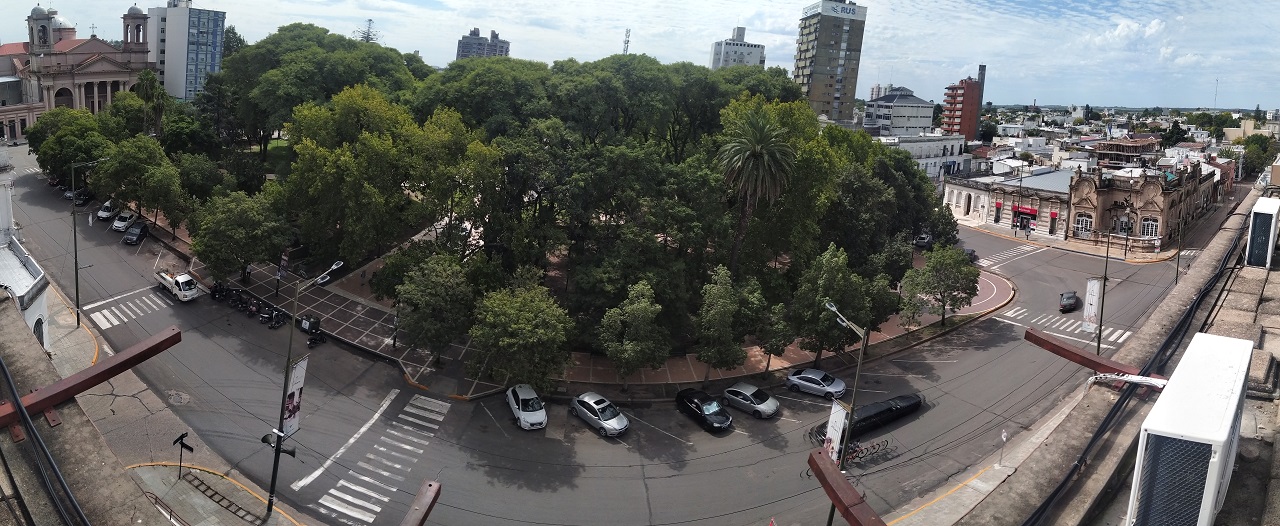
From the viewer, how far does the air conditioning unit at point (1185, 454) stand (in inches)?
402

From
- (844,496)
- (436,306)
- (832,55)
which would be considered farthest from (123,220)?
(832,55)

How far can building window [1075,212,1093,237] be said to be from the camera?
69.2 m

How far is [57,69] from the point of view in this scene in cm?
9194

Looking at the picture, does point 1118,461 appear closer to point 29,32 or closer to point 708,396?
point 708,396

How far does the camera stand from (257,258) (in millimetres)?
42469

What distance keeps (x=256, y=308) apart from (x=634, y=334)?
22029mm

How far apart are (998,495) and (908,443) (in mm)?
16546

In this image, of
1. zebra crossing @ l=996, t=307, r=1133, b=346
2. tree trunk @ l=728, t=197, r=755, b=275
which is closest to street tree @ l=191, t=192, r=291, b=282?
tree trunk @ l=728, t=197, r=755, b=275

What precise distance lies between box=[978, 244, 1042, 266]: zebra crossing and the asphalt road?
20.8 meters

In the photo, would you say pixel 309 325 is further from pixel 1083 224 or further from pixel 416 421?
pixel 1083 224

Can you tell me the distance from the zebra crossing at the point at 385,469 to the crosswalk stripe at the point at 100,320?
1841 centimetres

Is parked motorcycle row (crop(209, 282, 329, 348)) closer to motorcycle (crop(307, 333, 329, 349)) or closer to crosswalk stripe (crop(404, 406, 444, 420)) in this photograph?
motorcycle (crop(307, 333, 329, 349))

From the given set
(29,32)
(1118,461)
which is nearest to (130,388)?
(1118,461)

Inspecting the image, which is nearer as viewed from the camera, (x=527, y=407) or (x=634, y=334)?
(x=527, y=407)
